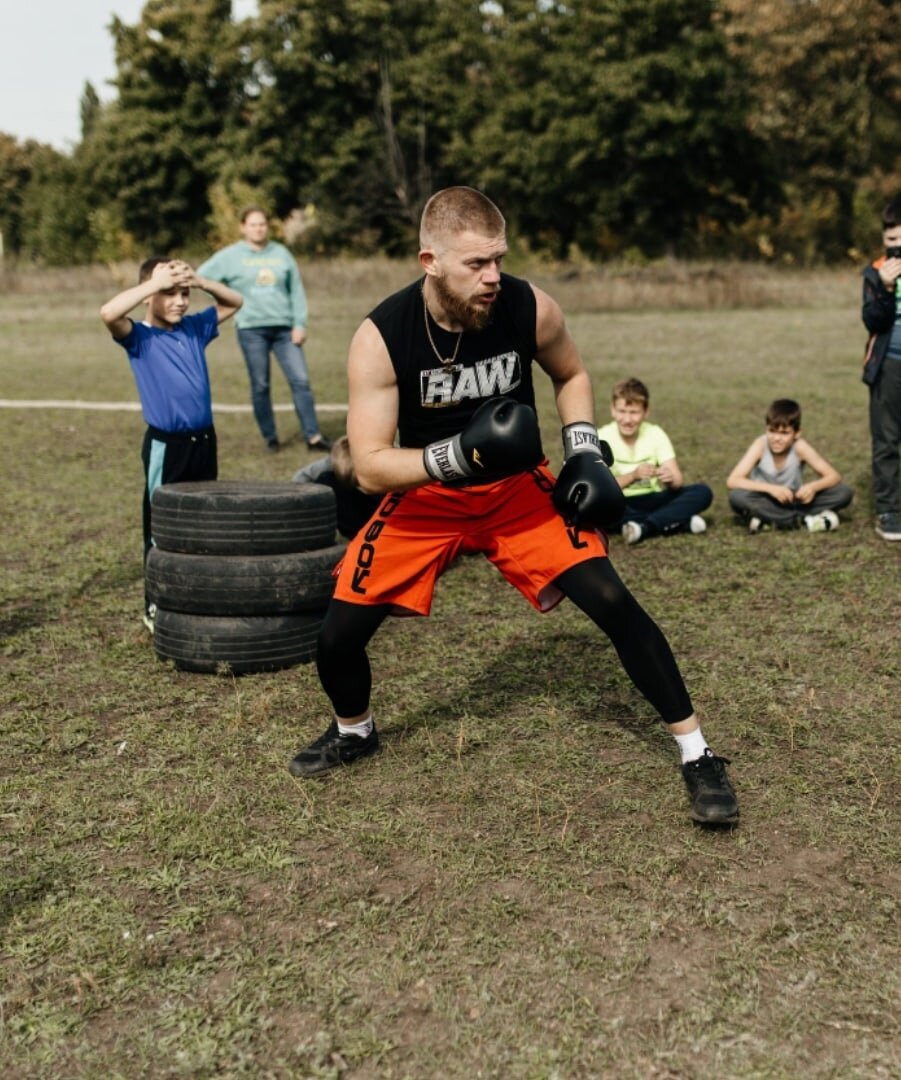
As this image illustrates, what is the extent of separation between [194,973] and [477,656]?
274 centimetres

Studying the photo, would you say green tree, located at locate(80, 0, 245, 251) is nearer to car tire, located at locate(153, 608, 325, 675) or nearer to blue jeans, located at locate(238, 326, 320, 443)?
blue jeans, located at locate(238, 326, 320, 443)

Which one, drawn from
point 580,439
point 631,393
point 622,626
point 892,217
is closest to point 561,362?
point 580,439

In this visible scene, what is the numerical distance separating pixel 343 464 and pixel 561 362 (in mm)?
2441

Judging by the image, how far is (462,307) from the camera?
3744mm

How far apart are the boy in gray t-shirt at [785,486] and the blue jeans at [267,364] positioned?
4776mm

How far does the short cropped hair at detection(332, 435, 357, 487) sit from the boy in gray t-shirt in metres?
2.96

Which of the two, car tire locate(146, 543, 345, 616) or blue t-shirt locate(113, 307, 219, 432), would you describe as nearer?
car tire locate(146, 543, 345, 616)

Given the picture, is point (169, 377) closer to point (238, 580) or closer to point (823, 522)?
point (238, 580)

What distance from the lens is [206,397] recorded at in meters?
6.09

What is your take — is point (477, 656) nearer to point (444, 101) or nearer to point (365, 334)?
point (365, 334)

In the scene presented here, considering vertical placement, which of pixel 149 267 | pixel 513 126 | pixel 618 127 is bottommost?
pixel 149 267

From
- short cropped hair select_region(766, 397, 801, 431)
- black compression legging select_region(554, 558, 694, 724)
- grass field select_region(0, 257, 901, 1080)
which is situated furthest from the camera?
short cropped hair select_region(766, 397, 801, 431)

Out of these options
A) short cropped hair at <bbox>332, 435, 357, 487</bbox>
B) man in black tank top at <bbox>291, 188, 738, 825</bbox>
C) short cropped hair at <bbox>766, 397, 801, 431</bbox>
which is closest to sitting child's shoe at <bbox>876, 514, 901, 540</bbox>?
short cropped hair at <bbox>766, 397, 801, 431</bbox>

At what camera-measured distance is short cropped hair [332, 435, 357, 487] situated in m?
6.32
